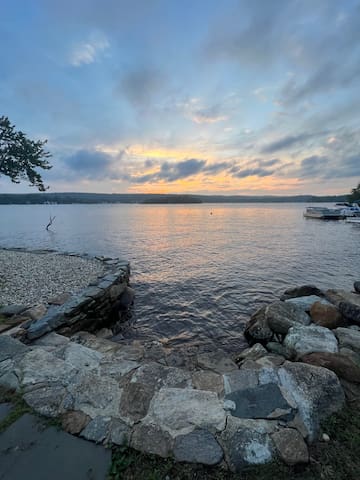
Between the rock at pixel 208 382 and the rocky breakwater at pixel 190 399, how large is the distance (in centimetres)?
1

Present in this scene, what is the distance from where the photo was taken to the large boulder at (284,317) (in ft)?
17.2

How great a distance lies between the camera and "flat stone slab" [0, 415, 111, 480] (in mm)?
2041

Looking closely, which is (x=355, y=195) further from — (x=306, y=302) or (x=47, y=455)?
(x=47, y=455)

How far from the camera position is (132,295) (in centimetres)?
835

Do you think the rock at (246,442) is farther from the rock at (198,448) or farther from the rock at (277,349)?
the rock at (277,349)

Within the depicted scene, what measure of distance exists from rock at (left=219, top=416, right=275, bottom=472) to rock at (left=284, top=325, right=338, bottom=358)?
223 cm

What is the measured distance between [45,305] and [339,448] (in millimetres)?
6221

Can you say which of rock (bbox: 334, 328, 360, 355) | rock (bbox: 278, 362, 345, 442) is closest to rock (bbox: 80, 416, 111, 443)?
rock (bbox: 278, 362, 345, 442)

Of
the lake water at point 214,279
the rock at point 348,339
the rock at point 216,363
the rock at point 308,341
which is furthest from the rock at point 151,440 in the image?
the rock at point 348,339

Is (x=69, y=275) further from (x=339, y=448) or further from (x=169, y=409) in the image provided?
(x=339, y=448)

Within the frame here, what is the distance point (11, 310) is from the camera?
535 centimetres

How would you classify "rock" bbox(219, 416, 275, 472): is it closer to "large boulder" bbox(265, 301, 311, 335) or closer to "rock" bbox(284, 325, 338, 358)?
"rock" bbox(284, 325, 338, 358)

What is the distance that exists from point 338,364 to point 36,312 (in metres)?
6.12

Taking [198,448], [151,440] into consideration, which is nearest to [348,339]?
[198,448]
